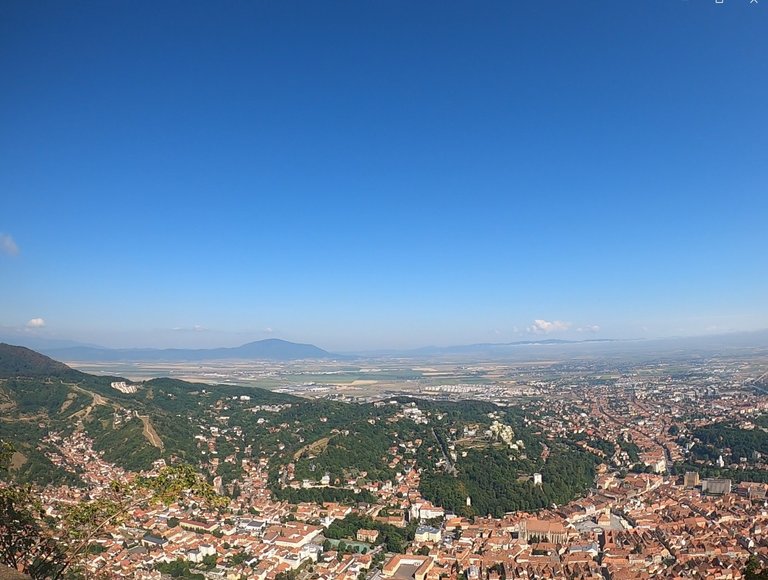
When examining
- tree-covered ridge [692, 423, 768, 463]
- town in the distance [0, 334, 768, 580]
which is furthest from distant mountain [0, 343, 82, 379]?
tree-covered ridge [692, 423, 768, 463]

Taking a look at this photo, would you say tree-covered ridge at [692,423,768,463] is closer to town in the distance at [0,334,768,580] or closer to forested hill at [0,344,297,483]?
town in the distance at [0,334,768,580]

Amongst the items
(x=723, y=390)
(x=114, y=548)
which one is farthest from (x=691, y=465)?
(x=723, y=390)

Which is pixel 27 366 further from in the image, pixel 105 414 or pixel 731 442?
pixel 731 442

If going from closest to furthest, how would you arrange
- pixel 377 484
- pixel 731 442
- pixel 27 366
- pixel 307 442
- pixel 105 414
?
pixel 377 484 → pixel 731 442 → pixel 307 442 → pixel 105 414 → pixel 27 366

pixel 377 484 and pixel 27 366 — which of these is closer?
pixel 377 484

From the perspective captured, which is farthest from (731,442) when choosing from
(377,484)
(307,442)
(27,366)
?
(27,366)

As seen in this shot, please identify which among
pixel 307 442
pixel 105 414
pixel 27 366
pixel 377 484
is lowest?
pixel 377 484
